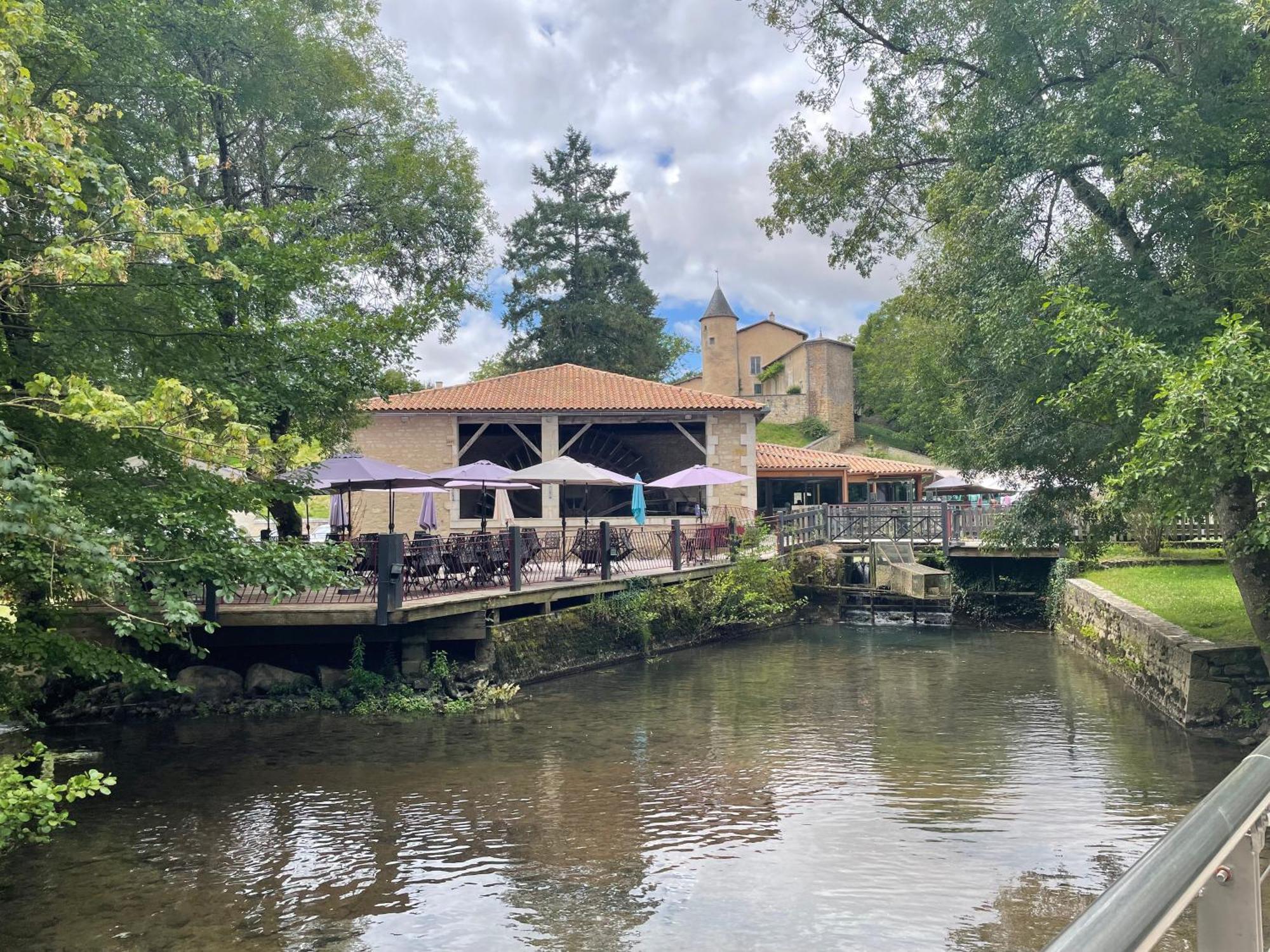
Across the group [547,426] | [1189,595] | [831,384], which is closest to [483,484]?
[547,426]

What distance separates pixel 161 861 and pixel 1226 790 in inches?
299

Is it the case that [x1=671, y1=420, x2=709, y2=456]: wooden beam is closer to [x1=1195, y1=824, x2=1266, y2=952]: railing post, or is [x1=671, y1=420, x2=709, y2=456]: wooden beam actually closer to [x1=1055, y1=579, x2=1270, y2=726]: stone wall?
[x1=1055, y1=579, x2=1270, y2=726]: stone wall

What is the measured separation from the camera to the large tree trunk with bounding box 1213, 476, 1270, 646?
30.8 feet

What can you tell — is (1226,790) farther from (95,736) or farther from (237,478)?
(95,736)

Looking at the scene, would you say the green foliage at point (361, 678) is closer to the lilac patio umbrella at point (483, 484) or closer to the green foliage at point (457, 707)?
the green foliage at point (457, 707)

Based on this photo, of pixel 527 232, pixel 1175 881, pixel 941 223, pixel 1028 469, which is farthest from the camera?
pixel 527 232

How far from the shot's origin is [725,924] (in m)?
5.85

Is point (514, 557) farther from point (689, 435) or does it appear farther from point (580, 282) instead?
point (580, 282)

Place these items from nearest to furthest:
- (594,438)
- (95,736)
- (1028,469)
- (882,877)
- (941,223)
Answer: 1. (882,877)
2. (95,736)
3. (1028,469)
4. (941,223)
5. (594,438)

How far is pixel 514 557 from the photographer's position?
44.9 feet

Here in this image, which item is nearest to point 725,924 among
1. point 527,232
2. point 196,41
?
point 196,41

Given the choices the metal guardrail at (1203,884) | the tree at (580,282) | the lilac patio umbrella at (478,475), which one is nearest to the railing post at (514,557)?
the lilac patio umbrella at (478,475)

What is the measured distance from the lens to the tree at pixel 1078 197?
9.19m

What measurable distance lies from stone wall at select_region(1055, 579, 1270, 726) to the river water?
42cm
